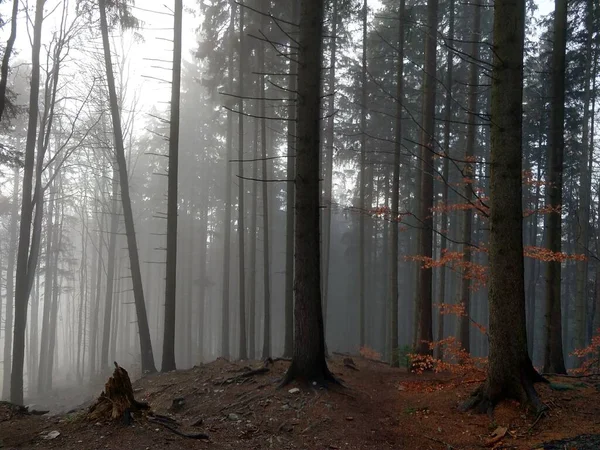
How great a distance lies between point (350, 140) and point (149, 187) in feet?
54.8

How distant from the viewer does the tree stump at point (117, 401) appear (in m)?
5.39

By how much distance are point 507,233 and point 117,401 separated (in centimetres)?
585

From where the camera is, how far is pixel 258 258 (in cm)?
3781

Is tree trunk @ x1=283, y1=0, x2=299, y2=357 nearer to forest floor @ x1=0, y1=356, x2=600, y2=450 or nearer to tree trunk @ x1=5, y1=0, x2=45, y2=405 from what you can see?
forest floor @ x1=0, y1=356, x2=600, y2=450

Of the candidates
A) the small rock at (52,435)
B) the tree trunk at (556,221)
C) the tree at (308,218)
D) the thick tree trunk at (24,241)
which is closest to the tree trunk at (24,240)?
the thick tree trunk at (24,241)

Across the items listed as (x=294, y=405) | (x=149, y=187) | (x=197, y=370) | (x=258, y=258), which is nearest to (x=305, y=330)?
(x=294, y=405)

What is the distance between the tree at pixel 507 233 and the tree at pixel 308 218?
2649 millimetres

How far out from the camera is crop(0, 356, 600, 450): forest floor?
5184 mm

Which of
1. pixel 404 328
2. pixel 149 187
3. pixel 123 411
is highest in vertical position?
pixel 149 187

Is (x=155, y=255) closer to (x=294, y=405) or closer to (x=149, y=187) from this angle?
(x=149, y=187)

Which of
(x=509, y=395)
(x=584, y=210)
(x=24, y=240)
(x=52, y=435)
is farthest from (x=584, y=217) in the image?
(x=24, y=240)

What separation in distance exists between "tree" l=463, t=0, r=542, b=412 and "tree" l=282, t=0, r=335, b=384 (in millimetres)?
2649

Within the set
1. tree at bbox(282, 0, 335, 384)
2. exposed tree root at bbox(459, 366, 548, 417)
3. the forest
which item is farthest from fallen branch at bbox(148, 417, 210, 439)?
exposed tree root at bbox(459, 366, 548, 417)

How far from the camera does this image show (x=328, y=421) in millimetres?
6543
